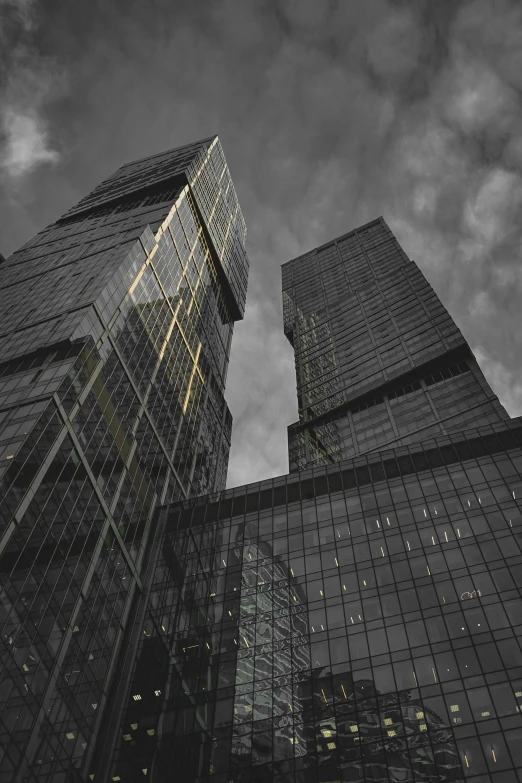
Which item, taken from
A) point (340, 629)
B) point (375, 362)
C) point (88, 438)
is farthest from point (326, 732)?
point (375, 362)

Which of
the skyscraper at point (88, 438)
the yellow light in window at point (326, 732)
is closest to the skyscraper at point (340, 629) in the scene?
the yellow light in window at point (326, 732)

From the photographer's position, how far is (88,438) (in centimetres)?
5456

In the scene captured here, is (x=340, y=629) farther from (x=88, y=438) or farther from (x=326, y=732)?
(x=88, y=438)

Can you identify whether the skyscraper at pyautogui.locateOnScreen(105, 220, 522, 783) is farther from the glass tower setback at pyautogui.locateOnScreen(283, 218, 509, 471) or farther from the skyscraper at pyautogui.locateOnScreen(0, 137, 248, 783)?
the glass tower setback at pyautogui.locateOnScreen(283, 218, 509, 471)

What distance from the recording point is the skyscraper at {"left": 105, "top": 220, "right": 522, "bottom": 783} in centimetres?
3875

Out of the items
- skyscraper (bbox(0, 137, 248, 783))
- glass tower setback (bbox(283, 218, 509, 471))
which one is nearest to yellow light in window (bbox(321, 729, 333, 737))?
skyscraper (bbox(0, 137, 248, 783))

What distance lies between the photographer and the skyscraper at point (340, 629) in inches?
1526

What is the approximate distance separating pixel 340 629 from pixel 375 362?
74.6 metres

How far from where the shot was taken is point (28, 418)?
48.5 meters

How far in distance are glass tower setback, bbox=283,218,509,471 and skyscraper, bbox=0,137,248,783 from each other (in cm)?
2018

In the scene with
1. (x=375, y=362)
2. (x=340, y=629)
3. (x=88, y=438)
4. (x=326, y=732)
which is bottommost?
(x=326, y=732)

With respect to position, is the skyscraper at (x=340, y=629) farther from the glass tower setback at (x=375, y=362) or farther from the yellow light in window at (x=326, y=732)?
the glass tower setback at (x=375, y=362)


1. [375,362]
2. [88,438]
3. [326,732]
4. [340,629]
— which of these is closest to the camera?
[326,732]

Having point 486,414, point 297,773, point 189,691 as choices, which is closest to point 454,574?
point 297,773
